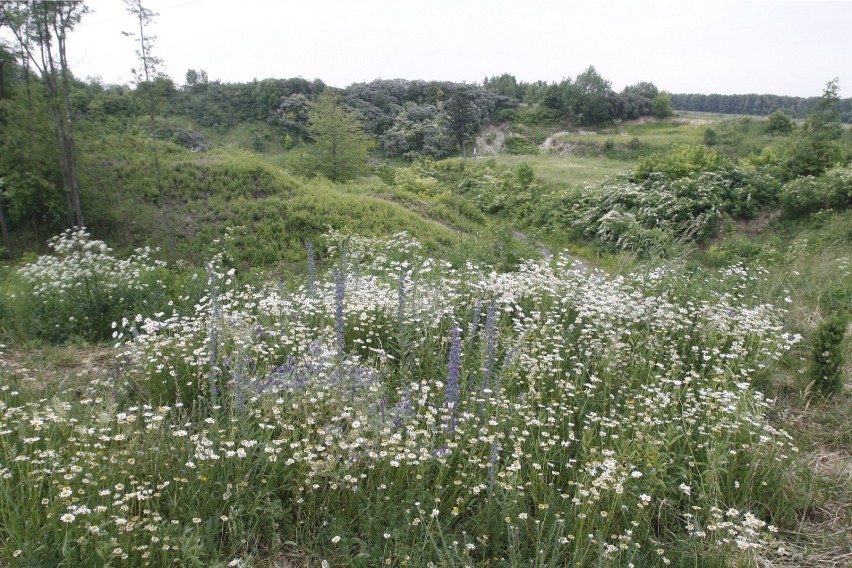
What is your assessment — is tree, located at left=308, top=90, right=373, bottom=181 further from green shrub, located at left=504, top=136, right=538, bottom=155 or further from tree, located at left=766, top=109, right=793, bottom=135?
tree, located at left=766, top=109, right=793, bottom=135

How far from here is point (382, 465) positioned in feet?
9.75

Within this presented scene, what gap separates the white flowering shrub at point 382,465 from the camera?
255 centimetres

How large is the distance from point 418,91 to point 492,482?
5750 centimetres

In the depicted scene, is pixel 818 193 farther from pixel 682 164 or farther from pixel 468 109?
pixel 468 109

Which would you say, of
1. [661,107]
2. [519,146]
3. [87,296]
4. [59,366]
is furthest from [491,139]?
[59,366]

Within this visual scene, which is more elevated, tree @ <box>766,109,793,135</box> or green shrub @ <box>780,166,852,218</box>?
tree @ <box>766,109,793,135</box>

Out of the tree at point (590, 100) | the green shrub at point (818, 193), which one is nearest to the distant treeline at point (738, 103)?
the tree at point (590, 100)

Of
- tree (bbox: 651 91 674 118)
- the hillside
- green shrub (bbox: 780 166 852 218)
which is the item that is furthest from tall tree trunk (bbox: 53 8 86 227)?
tree (bbox: 651 91 674 118)

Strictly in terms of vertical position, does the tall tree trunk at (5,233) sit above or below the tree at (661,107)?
below

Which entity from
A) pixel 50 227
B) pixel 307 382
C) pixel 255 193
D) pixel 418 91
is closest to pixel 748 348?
pixel 307 382

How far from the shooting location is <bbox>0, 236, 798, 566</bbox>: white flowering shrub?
2.55m

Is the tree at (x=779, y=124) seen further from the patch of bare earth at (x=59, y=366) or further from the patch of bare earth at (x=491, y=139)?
the patch of bare earth at (x=59, y=366)

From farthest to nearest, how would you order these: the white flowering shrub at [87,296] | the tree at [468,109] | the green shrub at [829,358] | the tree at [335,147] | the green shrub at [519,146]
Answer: the green shrub at [519,146] < the tree at [468,109] < the tree at [335,147] < the white flowering shrub at [87,296] < the green shrub at [829,358]

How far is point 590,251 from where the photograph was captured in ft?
62.8
